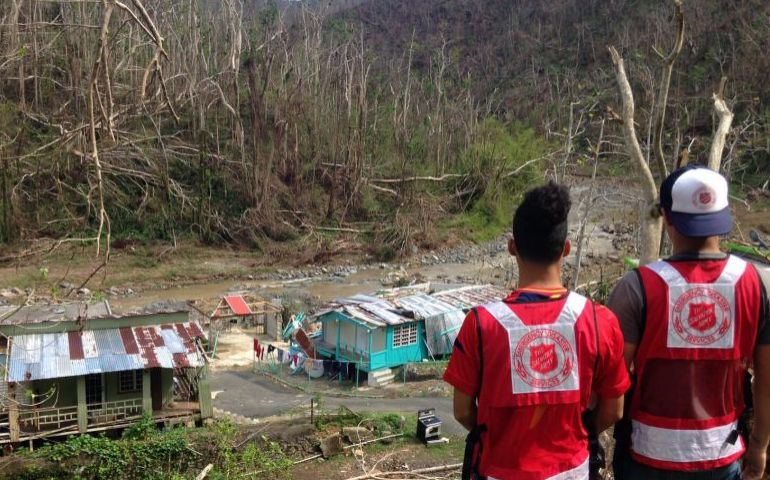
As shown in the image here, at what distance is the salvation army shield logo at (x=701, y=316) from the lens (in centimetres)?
239

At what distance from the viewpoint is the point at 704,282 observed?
2.42m

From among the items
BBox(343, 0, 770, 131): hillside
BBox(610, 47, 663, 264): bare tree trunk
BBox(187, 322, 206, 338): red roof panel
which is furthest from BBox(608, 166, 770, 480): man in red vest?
BBox(343, 0, 770, 131): hillside

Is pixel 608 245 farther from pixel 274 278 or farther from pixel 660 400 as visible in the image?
pixel 660 400

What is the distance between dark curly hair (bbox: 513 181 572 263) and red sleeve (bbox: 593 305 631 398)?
25 centimetres

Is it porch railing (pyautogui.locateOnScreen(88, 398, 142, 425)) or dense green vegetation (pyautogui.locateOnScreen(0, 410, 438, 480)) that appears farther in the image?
porch railing (pyautogui.locateOnScreen(88, 398, 142, 425))

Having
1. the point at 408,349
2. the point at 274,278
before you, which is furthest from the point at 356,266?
the point at 408,349

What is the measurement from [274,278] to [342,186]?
7.46 meters

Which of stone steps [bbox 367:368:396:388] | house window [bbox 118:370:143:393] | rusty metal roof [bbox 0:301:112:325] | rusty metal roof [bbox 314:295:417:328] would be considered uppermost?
rusty metal roof [bbox 0:301:112:325]

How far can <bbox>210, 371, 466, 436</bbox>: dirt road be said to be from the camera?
12227 millimetres

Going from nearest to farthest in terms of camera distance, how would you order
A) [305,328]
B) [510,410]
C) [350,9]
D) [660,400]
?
[510,410] → [660,400] → [305,328] → [350,9]

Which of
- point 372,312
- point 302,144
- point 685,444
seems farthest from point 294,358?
point 302,144

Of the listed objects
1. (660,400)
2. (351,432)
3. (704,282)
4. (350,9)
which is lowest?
(351,432)

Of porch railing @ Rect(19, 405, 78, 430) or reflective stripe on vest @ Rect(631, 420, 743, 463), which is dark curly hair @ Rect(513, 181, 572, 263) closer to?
reflective stripe on vest @ Rect(631, 420, 743, 463)

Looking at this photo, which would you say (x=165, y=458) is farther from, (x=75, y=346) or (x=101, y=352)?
(x=75, y=346)
